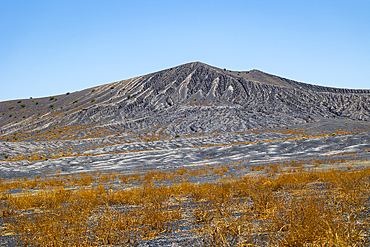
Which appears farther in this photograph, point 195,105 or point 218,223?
point 195,105

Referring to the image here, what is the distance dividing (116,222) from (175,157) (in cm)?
2663

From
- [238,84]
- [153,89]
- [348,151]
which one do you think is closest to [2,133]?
[153,89]

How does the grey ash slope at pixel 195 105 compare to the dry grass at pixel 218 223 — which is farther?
the grey ash slope at pixel 195 105

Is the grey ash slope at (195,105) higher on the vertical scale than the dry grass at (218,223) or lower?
higher

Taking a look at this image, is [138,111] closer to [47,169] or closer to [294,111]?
[294,111]

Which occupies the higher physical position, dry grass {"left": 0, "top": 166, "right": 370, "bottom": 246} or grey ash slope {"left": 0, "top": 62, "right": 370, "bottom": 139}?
grey ash slope {"left": 0, "top": 62, "right": 370, "bottom": 139}

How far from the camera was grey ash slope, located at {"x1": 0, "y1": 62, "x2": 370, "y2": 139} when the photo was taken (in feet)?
242

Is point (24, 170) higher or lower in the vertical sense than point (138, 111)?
lower

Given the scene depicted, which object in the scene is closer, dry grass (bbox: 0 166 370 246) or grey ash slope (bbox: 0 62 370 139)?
dry grass (bbox: 0 166 370 246)

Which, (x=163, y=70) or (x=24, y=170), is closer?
(x=24, y=170)

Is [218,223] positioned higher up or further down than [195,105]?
further down

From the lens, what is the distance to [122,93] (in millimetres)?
96375

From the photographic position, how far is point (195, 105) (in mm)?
84062

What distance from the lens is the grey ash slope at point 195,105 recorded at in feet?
242
